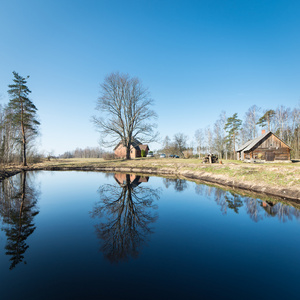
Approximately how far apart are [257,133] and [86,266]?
52678 mm

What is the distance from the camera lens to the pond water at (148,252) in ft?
12.2

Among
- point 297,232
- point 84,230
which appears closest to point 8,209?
point 84,230

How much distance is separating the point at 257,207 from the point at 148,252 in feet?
27.0

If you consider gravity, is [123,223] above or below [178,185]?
above

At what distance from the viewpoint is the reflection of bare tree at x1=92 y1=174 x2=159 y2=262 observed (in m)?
5.38

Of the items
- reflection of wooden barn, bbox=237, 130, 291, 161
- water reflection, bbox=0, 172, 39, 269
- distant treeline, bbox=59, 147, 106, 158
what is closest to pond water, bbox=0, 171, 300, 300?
water reflection, bbox=0, 172, 39, 269

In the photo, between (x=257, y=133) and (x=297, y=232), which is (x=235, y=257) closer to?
(x=297, y=232)

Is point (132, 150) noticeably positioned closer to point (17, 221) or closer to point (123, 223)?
point (17, 221)

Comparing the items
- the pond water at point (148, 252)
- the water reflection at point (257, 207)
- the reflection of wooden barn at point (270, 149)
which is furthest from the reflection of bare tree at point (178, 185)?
the reflection of wooden barn at point (270, 149)

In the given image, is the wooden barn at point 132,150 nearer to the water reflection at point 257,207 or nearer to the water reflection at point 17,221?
the water reflection at point 17,221

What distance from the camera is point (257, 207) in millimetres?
10086

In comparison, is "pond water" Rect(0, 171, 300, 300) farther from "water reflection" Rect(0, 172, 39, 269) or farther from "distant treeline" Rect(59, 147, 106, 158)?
"distant treeline" Rect(59, 147, 106, 158)

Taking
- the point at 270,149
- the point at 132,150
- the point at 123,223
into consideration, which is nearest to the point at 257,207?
the point at 123,223

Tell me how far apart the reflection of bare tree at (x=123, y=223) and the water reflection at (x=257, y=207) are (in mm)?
4578
